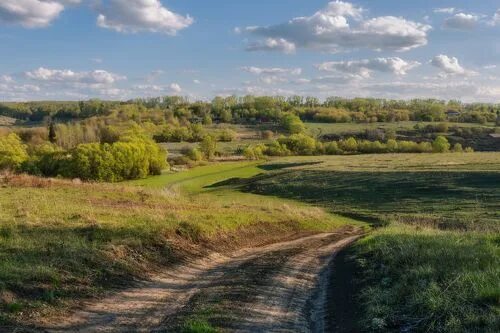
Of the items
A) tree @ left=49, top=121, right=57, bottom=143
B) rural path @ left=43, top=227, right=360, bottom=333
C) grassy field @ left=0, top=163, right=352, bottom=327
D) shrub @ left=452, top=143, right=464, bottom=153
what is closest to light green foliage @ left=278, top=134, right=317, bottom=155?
shrub @ left=452, top=143, right=464, bottom=153

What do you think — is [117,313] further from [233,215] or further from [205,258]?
[233,215]

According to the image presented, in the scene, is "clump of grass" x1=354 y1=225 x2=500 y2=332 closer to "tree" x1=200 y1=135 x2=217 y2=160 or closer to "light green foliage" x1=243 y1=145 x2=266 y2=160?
"light green foliage" x1=243 y1=145 x2=266 y2=160

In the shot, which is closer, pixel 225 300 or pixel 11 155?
pixel 225 300

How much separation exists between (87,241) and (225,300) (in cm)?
633

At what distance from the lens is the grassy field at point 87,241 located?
39.9 feet

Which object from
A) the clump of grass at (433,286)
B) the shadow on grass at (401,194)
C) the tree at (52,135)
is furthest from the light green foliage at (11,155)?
the clump of grass at (433,286)

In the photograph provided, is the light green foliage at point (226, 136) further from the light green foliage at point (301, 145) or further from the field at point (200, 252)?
the field at point (200, 252)

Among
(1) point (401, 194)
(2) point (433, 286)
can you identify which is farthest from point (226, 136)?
(2) point (433, 286)

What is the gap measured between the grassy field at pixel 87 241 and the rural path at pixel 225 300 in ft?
2.94

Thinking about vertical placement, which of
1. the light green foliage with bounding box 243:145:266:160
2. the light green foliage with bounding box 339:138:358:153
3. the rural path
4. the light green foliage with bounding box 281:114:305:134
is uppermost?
the light green foliage with bounding box 281:114:305:134

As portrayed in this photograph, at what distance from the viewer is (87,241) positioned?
54.7 ft

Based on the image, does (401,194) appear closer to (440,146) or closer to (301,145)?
(301,145)

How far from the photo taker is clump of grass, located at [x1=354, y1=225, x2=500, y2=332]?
31.9 ft

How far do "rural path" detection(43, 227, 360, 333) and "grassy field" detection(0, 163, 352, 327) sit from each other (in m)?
0.90
